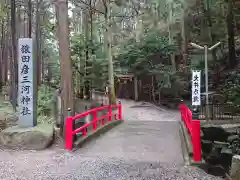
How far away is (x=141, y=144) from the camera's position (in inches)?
319

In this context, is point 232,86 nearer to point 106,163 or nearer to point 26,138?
point 106,163

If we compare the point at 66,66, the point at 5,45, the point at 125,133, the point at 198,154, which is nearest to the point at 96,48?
the point at 5,45

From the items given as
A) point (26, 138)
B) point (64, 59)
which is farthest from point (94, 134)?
point (64, 59)

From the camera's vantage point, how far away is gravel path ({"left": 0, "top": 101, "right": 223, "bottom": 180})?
17.4ft

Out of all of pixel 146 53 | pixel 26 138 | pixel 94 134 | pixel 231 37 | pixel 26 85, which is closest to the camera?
pixel 26 138

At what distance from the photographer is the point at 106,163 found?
20.1ft

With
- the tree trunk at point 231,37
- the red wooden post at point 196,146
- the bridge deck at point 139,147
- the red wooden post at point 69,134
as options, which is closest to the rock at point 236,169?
the red wooden post at point 196,146

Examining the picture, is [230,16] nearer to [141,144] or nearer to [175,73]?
[175,73]

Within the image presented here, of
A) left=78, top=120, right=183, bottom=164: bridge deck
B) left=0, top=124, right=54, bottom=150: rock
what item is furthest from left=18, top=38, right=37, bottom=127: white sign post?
left=78, top=120, right=183, bottom=164: bridge deck

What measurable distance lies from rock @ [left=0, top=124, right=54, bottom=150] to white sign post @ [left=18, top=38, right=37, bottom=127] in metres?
0.42

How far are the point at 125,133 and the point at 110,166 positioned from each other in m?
4.18

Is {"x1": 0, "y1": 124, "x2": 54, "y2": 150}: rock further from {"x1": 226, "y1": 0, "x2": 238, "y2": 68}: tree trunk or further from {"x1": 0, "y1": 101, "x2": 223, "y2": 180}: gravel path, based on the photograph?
{"x1": 226, "y1": 0, "x2": 238, "y2": 68}: tree trunk

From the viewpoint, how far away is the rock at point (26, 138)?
23.0ft

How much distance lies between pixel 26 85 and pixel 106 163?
3.20m
